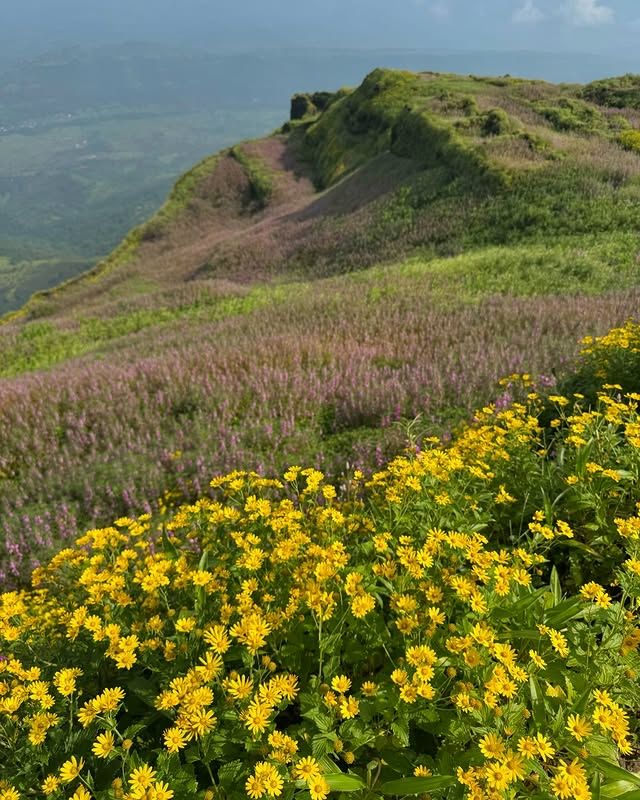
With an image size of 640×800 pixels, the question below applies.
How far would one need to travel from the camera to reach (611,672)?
89.0 inches

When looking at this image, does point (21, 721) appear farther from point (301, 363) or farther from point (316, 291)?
point (316, 291)

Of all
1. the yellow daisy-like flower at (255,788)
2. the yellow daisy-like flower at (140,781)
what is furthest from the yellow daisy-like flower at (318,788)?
the yellow daisy-like flower at (140,781)

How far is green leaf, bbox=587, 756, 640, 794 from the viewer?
206 centimetres

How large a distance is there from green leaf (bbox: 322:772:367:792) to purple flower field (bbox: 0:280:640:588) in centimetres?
395

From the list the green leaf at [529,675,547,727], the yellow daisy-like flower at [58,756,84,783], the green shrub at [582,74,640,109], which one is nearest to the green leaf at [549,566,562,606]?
the green leaf at [529,675,547,727]

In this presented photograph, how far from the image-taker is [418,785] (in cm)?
182

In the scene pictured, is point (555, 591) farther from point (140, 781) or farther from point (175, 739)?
point (140, 781)

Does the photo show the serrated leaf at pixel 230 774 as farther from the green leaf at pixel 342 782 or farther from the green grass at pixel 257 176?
the green grass at pixel 257 176

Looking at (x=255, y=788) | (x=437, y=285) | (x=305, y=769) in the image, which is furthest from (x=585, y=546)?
(x=437, y=285)

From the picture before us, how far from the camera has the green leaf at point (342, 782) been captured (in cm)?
180

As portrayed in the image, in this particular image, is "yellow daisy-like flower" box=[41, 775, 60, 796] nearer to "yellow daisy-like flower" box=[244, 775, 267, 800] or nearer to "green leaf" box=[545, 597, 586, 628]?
"yellow daisy-like flower" box=[244, 775, 267, 800]

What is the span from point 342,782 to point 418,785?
283 mm

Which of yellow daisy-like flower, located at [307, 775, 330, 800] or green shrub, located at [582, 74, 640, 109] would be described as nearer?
yellow daisy-like flower, located at [307, 775, 330, 800]

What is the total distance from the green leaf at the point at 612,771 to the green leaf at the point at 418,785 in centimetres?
71
